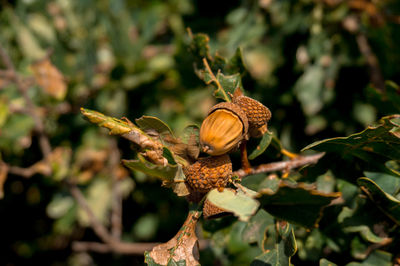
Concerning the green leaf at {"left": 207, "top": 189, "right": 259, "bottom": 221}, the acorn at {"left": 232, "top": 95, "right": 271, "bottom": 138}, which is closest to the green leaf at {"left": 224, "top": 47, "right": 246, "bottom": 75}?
the acorn at {"left": 232, "top": 95, "right": 271, "bottom": 138}

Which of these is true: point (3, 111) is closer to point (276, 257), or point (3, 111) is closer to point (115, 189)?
point (115, 189)

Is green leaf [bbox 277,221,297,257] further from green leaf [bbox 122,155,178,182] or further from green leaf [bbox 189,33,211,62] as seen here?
green leaf [bbox 189,33,211,62]

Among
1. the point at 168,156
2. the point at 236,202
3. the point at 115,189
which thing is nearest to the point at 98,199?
the point at 115,189

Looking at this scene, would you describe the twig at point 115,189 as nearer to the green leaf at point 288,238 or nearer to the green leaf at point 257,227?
the green leaf at point 257,227

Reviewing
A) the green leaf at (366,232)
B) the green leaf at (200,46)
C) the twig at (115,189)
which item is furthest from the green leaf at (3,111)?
the green leaf at (366,232)

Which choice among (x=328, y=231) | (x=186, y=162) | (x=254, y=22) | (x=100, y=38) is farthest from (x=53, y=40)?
(x=328, y=231)

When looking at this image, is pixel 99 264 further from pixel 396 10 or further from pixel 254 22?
pixel 396 10
